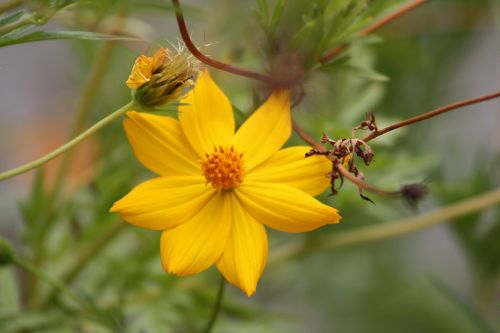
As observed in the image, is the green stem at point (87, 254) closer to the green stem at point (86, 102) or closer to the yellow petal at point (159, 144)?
the green stem at point (86, 102)

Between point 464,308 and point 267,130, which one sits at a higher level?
point 267,130

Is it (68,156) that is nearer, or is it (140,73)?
(140,73)

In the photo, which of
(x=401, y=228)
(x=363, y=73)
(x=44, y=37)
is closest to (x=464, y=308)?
(x=401, y=228)

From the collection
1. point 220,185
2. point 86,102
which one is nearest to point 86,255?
point 86,102

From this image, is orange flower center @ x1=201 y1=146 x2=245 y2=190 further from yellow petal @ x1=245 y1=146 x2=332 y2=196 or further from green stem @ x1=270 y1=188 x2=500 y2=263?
green stem @ x1=270 y1=188 x2=500 y2=263

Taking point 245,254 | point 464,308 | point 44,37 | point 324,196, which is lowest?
point 464,308

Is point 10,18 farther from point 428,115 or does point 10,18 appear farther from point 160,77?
point 428,115

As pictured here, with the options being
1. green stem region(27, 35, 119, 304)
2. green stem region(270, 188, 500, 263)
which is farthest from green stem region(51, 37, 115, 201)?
green stem region(270, 188, 500, 263)
